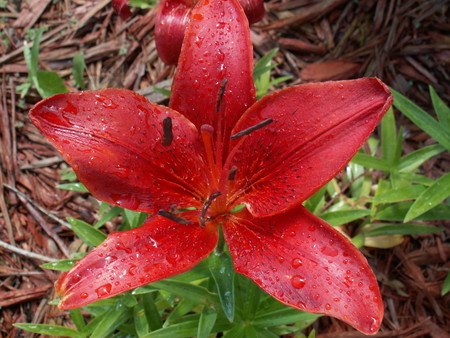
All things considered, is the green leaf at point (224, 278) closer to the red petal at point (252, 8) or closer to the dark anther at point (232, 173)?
the dark anther at point (232, 173)

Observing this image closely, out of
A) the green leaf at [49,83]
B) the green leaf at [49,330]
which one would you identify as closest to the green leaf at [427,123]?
the green leaf at [49,330]

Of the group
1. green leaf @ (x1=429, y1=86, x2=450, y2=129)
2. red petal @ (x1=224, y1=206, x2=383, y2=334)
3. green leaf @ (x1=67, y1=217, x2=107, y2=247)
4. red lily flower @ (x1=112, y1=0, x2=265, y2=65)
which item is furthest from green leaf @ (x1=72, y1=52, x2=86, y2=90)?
green leaf @ (x1=429, y1=86, x2=450, y2=129)

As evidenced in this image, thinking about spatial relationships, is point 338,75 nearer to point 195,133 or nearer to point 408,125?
point 408,125

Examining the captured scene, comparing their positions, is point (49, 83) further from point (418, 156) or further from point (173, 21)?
point (418, 156)

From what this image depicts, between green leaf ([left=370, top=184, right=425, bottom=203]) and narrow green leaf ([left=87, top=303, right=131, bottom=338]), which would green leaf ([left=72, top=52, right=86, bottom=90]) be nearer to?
narrow green leaf ([left=87, top=303, right=131, bottom=338])

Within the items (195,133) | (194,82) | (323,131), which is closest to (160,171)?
(195,133)
